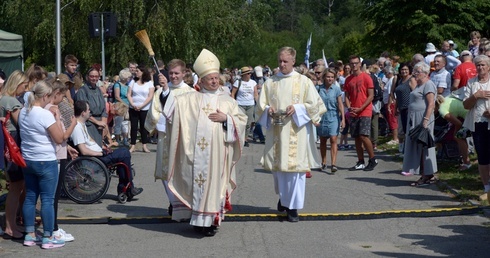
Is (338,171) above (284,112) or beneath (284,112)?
beneath

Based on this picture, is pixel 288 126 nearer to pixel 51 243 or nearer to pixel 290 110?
pixel 290 110

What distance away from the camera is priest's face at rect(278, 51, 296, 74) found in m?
10.1

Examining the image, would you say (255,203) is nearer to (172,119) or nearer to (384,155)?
(172,119)

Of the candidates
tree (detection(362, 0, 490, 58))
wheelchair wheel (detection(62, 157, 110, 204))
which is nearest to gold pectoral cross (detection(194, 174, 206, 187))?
wheelchair wheel (detection(62, 157, 110, 204))

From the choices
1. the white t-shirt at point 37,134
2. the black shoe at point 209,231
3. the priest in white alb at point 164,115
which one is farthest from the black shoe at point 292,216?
the white t-shirt at point 37,134

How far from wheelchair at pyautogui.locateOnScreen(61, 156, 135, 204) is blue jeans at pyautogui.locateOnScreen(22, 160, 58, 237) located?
2.43m

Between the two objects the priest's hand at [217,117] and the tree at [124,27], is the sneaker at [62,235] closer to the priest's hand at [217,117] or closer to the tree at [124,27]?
the priest's hand at [217,117]

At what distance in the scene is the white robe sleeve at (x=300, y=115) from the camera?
10.0 metres

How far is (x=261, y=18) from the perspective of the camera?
168 ft

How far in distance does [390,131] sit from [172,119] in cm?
1145

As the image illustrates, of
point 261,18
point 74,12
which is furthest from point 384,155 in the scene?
point 261,18

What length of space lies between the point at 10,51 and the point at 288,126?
15089 millimetres

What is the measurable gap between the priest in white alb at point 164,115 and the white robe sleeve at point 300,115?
1.39 meters

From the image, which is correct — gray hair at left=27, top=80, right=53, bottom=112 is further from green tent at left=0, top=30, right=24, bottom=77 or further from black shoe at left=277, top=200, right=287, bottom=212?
green tent at left=0, top=30, right=24, bottom=77
